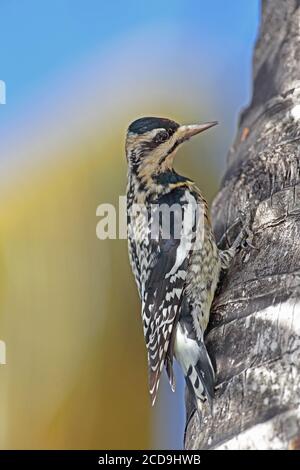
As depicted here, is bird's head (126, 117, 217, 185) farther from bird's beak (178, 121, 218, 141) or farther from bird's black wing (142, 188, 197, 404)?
bird's black wing (142, 188, 197, 404)

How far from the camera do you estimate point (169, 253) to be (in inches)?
152

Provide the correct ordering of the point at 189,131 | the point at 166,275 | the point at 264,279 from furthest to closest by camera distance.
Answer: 1. the point at 189,131
2. the point at 166,275
3. the point at 264,279

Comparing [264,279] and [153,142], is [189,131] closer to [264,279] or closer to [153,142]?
[153,142]

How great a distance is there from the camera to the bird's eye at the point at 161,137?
4168 millimetres

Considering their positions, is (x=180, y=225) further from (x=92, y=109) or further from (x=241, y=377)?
(x=92, y=109)

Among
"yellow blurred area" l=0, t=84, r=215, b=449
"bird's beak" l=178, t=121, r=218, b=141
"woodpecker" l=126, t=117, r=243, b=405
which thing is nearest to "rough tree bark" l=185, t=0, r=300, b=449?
"woodpecker" l=126, t=117, r=243, b=405

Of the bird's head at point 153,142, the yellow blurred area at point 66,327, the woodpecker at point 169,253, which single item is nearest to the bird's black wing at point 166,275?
the woodpecker at point 169,253

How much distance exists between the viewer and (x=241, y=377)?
8.72ft

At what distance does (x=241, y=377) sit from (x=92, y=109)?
4.32 metres

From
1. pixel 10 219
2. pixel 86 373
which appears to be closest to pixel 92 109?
pixel 10 219

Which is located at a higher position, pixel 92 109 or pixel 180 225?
pixel 92 109

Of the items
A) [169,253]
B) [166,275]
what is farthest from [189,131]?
[166,275]

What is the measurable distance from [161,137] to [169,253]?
0.64 m

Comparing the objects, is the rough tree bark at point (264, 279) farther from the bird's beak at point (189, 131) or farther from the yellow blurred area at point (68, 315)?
the yellow blurred area at point (68, 315)
